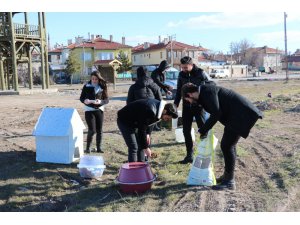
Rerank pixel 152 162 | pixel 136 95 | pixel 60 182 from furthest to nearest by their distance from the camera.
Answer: pixel 152 162 → pixel 136 95 → pixel 60 182

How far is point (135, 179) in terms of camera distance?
16.5ft

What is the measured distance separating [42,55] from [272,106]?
18.8 m

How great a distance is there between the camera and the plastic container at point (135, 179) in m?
5.03

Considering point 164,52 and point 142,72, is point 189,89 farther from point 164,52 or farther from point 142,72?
point 164,52

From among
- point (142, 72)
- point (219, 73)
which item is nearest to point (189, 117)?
point (142, 72)

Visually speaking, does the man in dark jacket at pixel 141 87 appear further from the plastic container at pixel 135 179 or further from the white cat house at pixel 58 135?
the plastic container at pixel 135 179

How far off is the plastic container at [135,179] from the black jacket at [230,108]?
3.30 feet

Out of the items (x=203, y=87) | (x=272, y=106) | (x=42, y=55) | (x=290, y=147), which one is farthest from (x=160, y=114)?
(x=42, y=55)

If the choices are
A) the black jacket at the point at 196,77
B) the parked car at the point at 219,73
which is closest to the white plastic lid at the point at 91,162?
the black jacket at the point at 196,77

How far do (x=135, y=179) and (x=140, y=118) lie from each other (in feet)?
2.67

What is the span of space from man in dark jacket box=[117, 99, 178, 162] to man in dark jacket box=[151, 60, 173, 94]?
2.35 meters

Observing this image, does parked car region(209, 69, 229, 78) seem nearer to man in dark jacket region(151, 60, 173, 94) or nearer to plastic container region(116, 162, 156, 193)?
man in dark jacket region(151, 60, 173, 94)

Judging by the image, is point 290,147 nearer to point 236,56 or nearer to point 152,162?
point 152,162

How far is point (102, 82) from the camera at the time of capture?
23.6 feet
